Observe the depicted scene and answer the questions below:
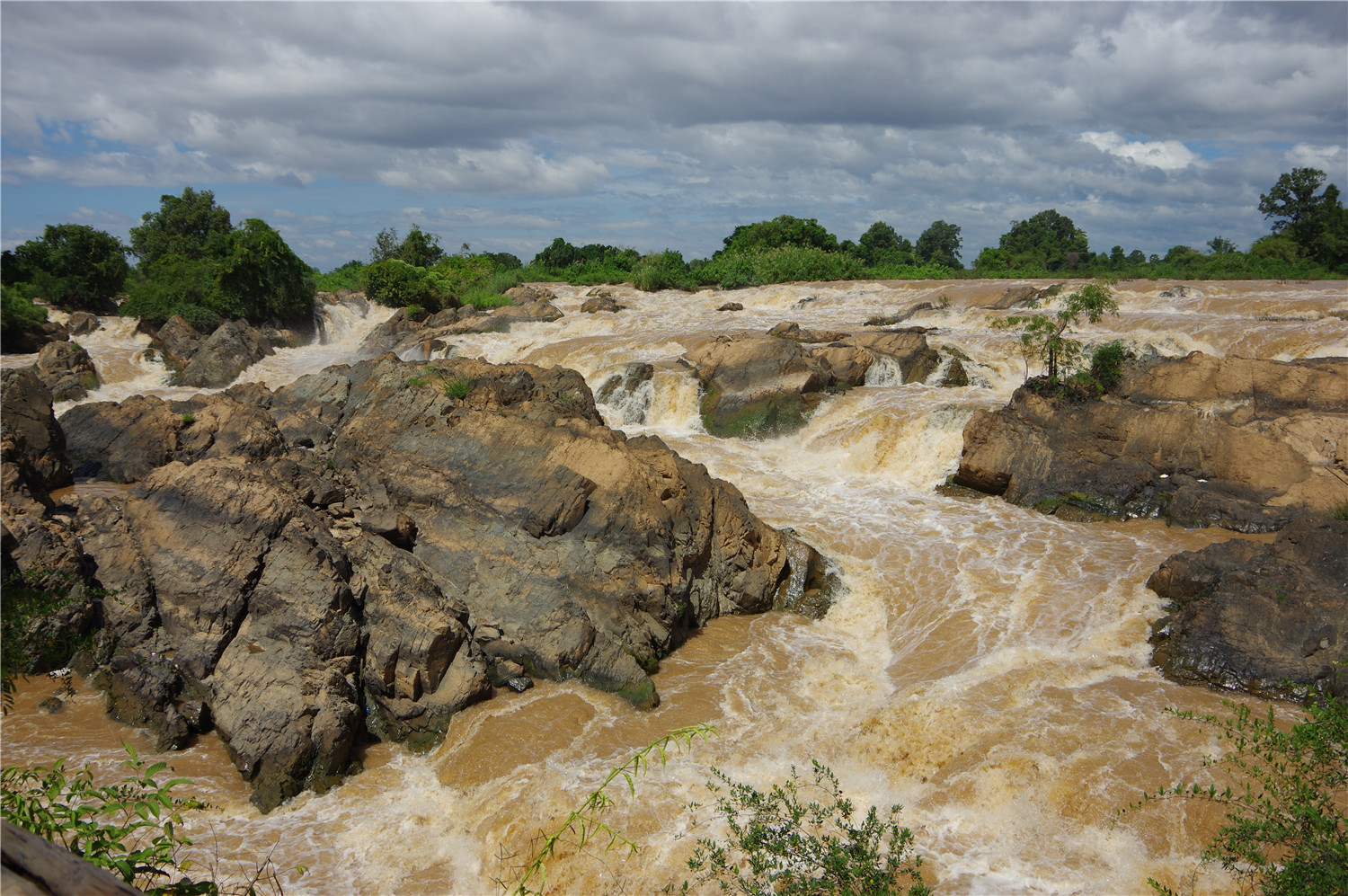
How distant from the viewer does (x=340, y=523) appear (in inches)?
423

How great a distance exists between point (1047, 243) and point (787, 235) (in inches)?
603

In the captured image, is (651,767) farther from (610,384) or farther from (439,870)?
(610,384)

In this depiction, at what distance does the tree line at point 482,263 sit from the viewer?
2898cm

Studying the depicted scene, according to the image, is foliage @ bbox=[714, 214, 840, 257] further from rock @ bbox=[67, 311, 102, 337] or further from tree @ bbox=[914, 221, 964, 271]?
rock @ bbox=[67, 311, 102, 337]

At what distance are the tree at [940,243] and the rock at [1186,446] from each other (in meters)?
40.3

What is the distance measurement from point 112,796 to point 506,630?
662 centimetres

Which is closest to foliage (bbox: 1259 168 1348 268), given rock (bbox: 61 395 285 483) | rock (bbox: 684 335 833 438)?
rock (bbox: 684 335 833 438)

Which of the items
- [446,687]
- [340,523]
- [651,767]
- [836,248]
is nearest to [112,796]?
[651,767]

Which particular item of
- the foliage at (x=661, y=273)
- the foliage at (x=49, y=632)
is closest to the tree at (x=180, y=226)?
the foliage at (x=661, y=273)

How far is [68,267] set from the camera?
29594 mm

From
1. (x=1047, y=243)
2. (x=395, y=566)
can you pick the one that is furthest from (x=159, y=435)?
(x=1047, y=243)

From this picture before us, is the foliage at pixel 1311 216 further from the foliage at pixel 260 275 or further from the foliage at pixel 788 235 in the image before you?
the foliage at pixel 260 275

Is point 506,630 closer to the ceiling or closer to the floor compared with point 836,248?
closer to the floor

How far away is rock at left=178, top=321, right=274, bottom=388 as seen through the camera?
79.4 ft
